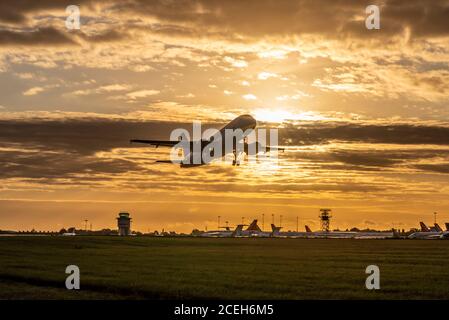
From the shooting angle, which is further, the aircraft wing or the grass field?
the aircraft wing

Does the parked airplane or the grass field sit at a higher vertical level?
the parked airplane

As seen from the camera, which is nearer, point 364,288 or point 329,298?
point 329,298

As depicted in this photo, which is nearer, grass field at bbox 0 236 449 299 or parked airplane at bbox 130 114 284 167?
grass field at bbox 0 236 449 299

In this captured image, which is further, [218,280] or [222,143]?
[222,143]

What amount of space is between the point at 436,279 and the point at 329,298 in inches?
Answer: 680

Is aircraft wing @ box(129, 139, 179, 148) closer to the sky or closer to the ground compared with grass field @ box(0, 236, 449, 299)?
closer to the sky

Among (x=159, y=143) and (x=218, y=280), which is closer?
(x=218, y=280)

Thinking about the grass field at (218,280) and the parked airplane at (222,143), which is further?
the parked airplane at (222,143)

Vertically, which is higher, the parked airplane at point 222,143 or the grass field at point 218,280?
the parked airplane at point 222,143

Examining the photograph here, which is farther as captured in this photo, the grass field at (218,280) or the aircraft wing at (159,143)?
the aircraft wing at (159,143)
